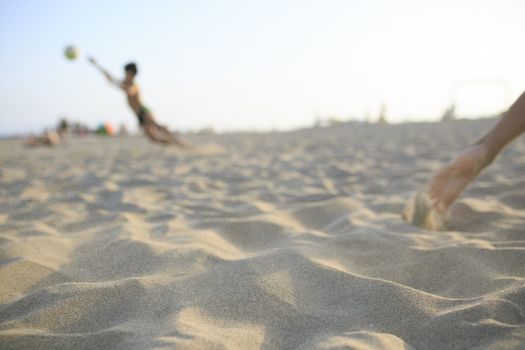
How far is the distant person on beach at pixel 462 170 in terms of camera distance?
148cm

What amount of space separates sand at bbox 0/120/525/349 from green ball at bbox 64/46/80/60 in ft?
16.4

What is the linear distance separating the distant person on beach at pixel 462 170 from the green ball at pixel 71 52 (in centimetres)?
659

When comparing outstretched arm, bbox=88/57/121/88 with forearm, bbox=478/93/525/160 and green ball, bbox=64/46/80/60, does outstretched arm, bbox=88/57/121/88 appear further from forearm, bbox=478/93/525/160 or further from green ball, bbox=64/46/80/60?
forearm, bbox=478/93/525/160

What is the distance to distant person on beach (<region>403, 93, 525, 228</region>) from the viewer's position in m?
1.48

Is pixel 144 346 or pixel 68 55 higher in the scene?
pixel 68 55

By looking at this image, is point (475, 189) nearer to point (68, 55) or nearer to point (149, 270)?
point (149, 270)

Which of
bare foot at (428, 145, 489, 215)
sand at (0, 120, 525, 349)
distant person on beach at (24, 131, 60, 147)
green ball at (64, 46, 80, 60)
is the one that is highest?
green ball at (64, 46, 80, 60)

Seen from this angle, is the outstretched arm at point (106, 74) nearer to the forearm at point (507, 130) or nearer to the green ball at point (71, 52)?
the green ball at point (71, 52)

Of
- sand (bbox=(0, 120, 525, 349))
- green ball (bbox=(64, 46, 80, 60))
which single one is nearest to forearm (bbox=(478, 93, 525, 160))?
sand (bbox=(0, 120, 525, 349))

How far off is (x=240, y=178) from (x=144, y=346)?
2.41 metres

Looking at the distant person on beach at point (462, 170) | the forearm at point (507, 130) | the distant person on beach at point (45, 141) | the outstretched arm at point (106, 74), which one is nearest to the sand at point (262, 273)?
the distant person on beach at point (462, 170)

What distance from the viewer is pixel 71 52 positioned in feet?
21.7

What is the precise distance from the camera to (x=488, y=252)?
132cm

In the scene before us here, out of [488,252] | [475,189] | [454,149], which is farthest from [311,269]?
[454,149]
